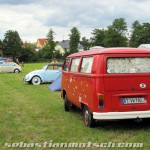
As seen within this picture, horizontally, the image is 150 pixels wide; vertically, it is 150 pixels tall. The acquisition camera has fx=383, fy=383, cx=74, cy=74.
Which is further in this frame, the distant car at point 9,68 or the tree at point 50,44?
the tree at point 50,44

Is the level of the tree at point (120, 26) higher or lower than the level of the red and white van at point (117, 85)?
higher

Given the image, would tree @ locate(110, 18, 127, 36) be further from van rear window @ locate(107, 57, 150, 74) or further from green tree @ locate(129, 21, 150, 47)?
van rear window @ locate(107, 57, 150, 74)

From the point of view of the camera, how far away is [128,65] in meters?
8.41

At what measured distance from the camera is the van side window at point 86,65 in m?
8.74

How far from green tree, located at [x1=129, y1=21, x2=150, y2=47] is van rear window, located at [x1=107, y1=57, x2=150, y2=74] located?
311 ft

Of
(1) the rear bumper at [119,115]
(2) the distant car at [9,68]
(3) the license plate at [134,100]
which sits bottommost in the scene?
(2) the distant car at [9,68]

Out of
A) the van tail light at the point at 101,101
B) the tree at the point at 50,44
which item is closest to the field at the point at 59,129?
the van tail light at the point at 101,101

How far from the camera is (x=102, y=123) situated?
360 inches

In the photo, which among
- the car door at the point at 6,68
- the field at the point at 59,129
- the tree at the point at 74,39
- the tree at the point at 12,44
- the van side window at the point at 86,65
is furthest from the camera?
the tree at the point at 74,39

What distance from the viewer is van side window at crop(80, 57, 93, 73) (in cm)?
874

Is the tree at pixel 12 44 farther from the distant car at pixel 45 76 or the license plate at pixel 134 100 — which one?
the license plate at pixel 134 100

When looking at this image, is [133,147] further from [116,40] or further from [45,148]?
[116,40]

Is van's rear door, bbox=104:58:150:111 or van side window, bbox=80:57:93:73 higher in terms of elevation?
van side window, bbox=80:57:93:73

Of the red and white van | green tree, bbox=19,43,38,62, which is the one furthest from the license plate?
green tree, bbox=19,43,38,62
